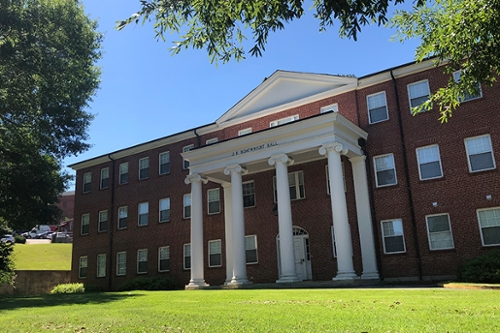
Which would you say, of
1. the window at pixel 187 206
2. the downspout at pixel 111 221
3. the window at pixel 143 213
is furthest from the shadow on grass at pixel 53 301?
the downspout at pixel 111 221

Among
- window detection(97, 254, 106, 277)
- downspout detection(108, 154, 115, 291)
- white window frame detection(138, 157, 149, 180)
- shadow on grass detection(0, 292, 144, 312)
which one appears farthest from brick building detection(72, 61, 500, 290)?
shadow on grass detection(0, 292, 144, 312)

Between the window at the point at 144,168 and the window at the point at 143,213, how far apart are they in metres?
2.04

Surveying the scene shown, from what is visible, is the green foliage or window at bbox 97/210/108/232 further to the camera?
window at bbox 97/210/108/232

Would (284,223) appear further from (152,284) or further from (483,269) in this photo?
(152,284)

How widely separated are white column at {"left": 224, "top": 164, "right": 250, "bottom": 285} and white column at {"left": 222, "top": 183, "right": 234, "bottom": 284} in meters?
1.73

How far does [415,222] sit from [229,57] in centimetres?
1578

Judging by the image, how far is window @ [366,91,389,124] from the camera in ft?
72.6

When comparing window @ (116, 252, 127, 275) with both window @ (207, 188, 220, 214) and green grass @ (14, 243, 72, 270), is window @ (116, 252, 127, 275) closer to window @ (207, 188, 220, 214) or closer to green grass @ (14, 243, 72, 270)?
window @ (207, 188, 220, 214)

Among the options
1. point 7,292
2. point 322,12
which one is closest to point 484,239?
point 322,12

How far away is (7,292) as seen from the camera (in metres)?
29.7

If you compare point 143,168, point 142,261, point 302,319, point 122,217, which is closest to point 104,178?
point 122,217

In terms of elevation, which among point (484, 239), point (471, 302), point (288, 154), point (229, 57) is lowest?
point (471, 302)

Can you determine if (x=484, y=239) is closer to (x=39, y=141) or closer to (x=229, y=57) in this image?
(x=229, y=57)

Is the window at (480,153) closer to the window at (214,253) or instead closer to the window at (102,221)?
the window at (214,253)
